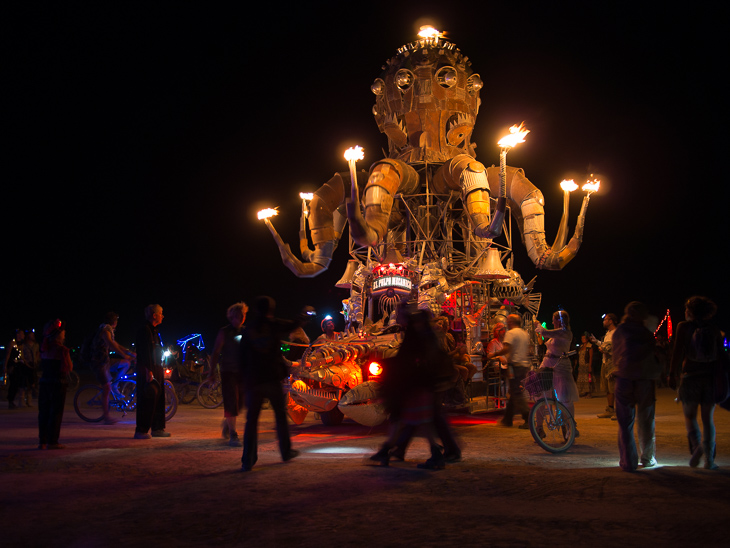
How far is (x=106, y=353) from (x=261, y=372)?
6553 mm

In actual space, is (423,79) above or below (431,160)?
above

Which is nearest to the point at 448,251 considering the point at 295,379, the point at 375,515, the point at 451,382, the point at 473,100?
the point at 473,100

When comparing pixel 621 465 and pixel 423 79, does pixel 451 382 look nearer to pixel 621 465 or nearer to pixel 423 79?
pixel 621 465

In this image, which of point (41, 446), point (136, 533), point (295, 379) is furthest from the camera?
point (295, 379)

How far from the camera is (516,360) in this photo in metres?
10.3

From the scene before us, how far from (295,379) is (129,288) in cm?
2590

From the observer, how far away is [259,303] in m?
7.04

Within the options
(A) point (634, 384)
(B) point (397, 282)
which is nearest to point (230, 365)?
(A) point (634, 384)

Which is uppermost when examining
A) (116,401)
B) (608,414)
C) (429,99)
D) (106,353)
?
(429,99)

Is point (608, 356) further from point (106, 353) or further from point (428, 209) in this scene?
point (106, 353)

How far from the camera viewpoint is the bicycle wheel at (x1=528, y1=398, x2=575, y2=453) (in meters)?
8.52

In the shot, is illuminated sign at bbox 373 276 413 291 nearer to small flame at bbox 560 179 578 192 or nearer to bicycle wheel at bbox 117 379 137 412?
small flame at bbox 560 179 578 192

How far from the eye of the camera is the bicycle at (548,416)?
8.55 m

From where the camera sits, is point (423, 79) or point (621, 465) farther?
point (423, 79)
